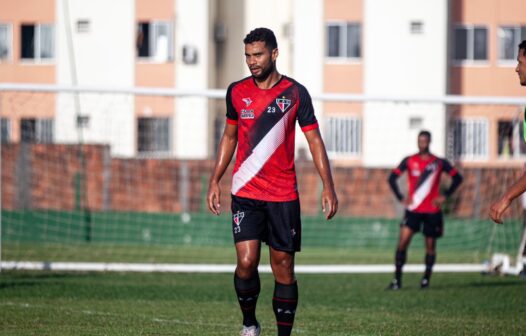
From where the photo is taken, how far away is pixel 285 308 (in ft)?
31.0

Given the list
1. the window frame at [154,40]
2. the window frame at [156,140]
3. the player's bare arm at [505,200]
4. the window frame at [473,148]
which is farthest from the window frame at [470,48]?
the player's bare arm at [505,200]

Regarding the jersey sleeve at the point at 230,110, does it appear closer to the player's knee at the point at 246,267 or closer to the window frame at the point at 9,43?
the player's knee at the point at 246,267

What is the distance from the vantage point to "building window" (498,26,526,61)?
44219 mm

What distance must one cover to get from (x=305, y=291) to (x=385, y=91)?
2563cm

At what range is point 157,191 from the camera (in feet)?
92.2

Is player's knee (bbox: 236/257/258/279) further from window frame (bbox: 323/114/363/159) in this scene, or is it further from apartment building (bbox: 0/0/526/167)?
apartment building (bbox: 0/0/526/167)

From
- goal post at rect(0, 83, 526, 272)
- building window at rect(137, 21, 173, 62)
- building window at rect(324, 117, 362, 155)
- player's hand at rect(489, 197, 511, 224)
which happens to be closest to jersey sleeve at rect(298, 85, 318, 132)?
player's hand at rect(489, 197, 511, 224)

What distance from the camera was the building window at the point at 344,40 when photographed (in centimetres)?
4300

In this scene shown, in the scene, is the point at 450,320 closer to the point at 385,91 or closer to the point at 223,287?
the point at 223,287

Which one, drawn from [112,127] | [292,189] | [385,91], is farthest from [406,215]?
[385,91]

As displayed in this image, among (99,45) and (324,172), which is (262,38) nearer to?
(324,172)

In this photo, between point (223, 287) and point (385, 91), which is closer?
point (223, 287)

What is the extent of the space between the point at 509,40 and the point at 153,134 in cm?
1516

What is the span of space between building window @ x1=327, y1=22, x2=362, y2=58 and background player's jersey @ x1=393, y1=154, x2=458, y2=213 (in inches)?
975
